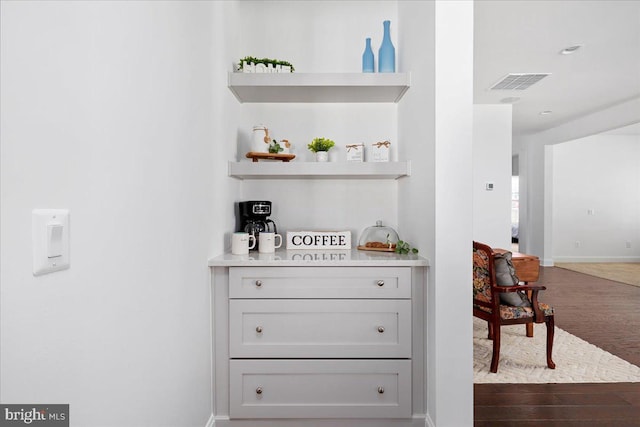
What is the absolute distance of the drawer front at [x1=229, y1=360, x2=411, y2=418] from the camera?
1.93m

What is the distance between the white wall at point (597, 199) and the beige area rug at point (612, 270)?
0.33 metres

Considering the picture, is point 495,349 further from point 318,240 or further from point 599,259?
point 599,259

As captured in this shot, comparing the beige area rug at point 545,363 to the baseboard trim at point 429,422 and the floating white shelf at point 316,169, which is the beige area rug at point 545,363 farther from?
the floating white shelf at point 316,169

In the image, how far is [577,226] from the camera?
850cm

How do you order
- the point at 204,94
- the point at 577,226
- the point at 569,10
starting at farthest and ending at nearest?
the point at 577,226 < the point at 569,10 < the point at 204,94

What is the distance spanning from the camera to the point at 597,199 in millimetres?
8453

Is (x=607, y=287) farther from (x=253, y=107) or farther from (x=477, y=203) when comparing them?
(x=253, y=107)

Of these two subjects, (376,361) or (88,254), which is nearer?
(88,254)

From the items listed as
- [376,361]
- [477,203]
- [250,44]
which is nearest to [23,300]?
[376,361]

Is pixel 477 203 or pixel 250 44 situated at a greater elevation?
pixel 250 44

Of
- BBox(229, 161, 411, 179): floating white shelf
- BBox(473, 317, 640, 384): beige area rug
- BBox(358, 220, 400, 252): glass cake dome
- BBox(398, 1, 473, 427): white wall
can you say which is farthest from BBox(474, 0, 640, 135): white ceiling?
BBox(473, 317, 640, 384): beige area rug

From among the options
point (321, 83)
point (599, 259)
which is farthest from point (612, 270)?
point (321, 83)

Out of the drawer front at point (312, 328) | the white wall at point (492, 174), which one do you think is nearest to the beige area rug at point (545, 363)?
the drawer front at point (312, 328)

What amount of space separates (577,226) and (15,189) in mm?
10096
